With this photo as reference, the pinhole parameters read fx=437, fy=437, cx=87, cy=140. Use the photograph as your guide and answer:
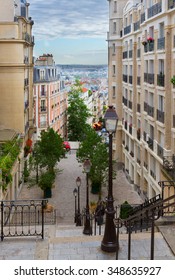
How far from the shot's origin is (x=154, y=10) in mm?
25203

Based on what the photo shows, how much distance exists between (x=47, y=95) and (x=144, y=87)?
2841cm

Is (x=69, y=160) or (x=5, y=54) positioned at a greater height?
(x=5, y=54)

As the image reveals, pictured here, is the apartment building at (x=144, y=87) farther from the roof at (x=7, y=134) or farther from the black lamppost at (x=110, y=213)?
the black lamppost at (x=110, y=213)

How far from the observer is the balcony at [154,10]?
2417 centimetres

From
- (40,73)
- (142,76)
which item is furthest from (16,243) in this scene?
(40,73)

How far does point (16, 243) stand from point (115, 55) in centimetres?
2996

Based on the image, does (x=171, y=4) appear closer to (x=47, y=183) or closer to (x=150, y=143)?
(x=150, y=143)

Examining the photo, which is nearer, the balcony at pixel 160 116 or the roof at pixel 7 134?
the balcony at pixel 160 116

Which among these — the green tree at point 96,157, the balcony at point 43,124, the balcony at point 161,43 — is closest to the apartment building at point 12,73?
the green tree at point 96,157

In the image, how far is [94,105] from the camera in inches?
4769

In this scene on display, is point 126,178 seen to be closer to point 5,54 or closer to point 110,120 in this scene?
point 5,54

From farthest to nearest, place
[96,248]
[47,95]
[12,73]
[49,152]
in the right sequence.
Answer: [47,95]
[12,73]
[49,152]
[96,248]

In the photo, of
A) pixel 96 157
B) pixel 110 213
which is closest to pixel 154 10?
pixel 96 157

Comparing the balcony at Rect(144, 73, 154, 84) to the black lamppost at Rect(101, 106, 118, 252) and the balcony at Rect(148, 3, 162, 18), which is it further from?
the black lamppost at Rect(101, 106, 118, 252)
